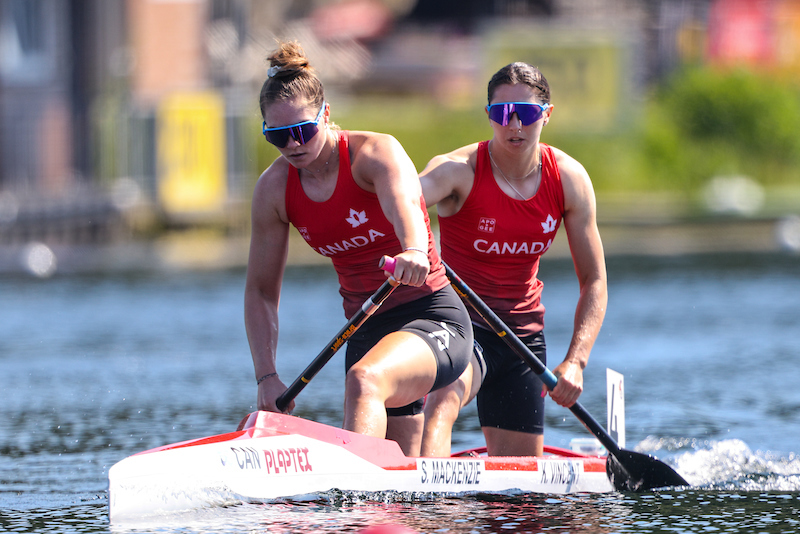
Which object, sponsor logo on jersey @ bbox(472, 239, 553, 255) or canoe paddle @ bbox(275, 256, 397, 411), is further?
sponsor logo on jersey @ bbox(472, 239, 553, 255)

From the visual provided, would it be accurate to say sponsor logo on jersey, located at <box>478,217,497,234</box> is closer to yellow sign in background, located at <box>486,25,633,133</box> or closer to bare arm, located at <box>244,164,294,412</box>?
bare arm, located at <box>244,164,294,412</box>

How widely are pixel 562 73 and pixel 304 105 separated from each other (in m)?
22.9

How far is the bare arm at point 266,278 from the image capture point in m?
5.20

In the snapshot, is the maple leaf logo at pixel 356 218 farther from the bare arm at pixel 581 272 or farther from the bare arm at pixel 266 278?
the bare arm at pixel 581 272

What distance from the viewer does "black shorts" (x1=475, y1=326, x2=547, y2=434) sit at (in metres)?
5.96

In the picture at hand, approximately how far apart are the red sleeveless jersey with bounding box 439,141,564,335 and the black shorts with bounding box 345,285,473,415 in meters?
0.45

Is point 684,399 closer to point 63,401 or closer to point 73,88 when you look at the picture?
point 63,401

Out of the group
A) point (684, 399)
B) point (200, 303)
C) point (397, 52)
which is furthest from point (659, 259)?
point (397, 52)

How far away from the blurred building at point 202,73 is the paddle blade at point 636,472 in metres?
14.0

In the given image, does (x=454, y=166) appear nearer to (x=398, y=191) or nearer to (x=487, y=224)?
(x=487, y=224)

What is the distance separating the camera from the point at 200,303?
560 inches

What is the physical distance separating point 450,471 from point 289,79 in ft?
5.69

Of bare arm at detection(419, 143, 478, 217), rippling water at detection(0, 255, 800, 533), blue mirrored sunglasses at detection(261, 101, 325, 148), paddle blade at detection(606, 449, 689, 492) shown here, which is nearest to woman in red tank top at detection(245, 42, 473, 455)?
blue mirrored sunglasses at detection(261, 101, 325, 148)

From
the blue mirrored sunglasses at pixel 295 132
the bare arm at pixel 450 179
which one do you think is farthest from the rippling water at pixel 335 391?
the blue mirrored sunglasses at pixel 295 132
